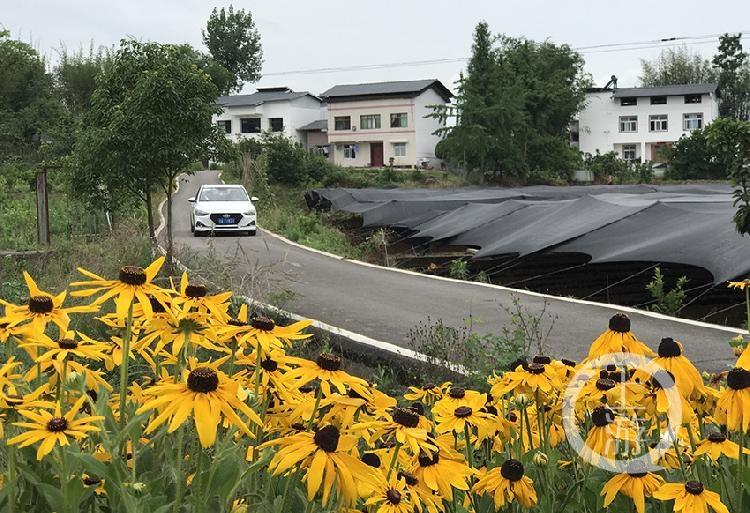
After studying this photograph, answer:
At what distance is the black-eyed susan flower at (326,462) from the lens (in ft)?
4.40

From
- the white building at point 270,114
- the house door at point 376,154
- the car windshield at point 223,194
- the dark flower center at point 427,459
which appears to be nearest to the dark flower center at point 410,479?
the dark flower center at point 427,459

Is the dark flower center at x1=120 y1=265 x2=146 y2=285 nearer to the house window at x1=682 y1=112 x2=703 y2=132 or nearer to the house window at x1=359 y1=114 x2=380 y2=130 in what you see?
the house window at x1=359 y1=114 x2=380 y2=130

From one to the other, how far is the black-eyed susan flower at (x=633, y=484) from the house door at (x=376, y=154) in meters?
55.6

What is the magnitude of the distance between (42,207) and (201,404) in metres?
16.1

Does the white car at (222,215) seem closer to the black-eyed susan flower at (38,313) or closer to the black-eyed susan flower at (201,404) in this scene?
the black-eyed susan flower at (38,313)

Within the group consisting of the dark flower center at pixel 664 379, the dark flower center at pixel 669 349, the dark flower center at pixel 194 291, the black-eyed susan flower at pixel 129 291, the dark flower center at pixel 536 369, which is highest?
the black-eyed susan flower at pixel 129 291

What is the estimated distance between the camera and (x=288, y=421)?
1837mm

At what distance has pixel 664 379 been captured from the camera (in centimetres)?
186

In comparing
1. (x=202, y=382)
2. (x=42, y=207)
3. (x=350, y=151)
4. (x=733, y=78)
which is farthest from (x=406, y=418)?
(x=733, y=78)

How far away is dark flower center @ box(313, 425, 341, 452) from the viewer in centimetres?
138

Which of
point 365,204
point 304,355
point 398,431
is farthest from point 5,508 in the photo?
point 365,204

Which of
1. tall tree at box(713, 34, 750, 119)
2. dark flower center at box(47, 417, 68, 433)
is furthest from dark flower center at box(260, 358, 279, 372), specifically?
tall tree at box(713, 34, 750, 119)

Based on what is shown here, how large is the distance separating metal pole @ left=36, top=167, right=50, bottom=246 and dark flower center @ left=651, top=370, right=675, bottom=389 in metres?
15.5

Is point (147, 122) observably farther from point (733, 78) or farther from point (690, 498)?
point (733, 78)
